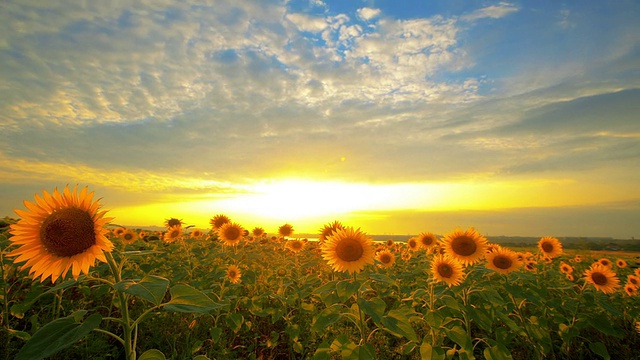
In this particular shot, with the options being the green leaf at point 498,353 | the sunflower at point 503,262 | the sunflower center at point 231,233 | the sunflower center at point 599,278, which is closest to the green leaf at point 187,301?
the green leaf at point 498,353

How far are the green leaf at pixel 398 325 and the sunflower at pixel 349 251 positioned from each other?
1021 mm

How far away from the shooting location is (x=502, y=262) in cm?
579

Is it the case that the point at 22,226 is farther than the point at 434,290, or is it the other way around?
the point at 434,290

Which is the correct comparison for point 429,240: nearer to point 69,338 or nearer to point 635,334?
point 635,334

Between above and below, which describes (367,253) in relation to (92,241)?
below

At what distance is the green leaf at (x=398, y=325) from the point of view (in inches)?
126

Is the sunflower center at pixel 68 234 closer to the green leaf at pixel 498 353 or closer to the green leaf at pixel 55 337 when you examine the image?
the green leaf at pixel 55 337

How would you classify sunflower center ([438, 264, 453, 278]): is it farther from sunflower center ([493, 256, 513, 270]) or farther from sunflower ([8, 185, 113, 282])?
sunflower ([8, 185, 113, 282])

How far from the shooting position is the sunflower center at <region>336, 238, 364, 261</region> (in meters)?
4.49

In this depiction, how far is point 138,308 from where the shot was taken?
579cm

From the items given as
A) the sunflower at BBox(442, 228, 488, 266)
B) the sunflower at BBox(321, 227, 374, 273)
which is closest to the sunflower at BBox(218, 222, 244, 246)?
the sunflower at BBox(321, 227, 374, 273)

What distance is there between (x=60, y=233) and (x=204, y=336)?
357cm

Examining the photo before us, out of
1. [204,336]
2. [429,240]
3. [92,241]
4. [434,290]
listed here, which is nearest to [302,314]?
[204,336]

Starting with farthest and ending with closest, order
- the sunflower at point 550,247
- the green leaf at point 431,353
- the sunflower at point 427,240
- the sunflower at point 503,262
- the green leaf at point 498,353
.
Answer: the sunflower at point 427,240 → the sunflower at point 550,247 → the sunflower at point 503,262 → the green leaf at point 498,353 → the green leaf at point 431,353
